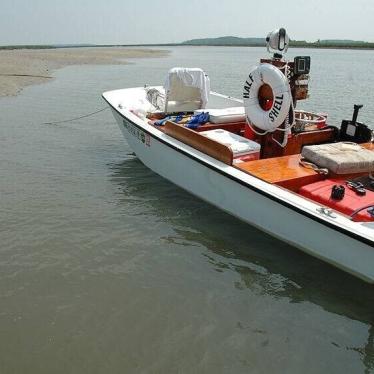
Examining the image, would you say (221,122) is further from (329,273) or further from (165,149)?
(329,273)

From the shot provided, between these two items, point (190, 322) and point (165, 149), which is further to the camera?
point (165, 149)

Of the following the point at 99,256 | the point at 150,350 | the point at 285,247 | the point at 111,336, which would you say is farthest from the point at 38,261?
the point at 285,247

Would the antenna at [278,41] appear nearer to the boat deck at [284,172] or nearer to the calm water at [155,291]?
the boat deck at [284,172]

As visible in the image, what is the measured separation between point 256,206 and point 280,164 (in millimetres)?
844

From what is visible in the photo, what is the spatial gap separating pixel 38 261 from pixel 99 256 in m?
0.65

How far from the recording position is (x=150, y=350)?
11.1ft

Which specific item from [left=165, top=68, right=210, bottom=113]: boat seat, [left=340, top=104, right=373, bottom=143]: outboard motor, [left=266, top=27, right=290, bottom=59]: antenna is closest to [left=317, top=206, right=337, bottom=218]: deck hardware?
[left=340, top=104, right=373, bottom=143]: outboard motor

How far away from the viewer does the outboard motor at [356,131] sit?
6.02m

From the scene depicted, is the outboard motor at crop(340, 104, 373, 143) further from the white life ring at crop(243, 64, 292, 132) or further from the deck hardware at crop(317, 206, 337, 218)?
the deck hardware at crop(317, 206, 337, 218)

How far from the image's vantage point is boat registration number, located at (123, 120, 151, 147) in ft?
22.7

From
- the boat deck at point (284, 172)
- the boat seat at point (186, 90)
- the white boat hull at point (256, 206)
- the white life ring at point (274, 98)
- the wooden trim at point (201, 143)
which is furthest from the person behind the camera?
the boat seat at point (186, 90)

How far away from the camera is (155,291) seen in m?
4.12

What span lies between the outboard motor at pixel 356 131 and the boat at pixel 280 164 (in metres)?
0.01

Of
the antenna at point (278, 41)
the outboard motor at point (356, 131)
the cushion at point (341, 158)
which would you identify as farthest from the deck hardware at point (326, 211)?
the antenna at point (278, 41)
